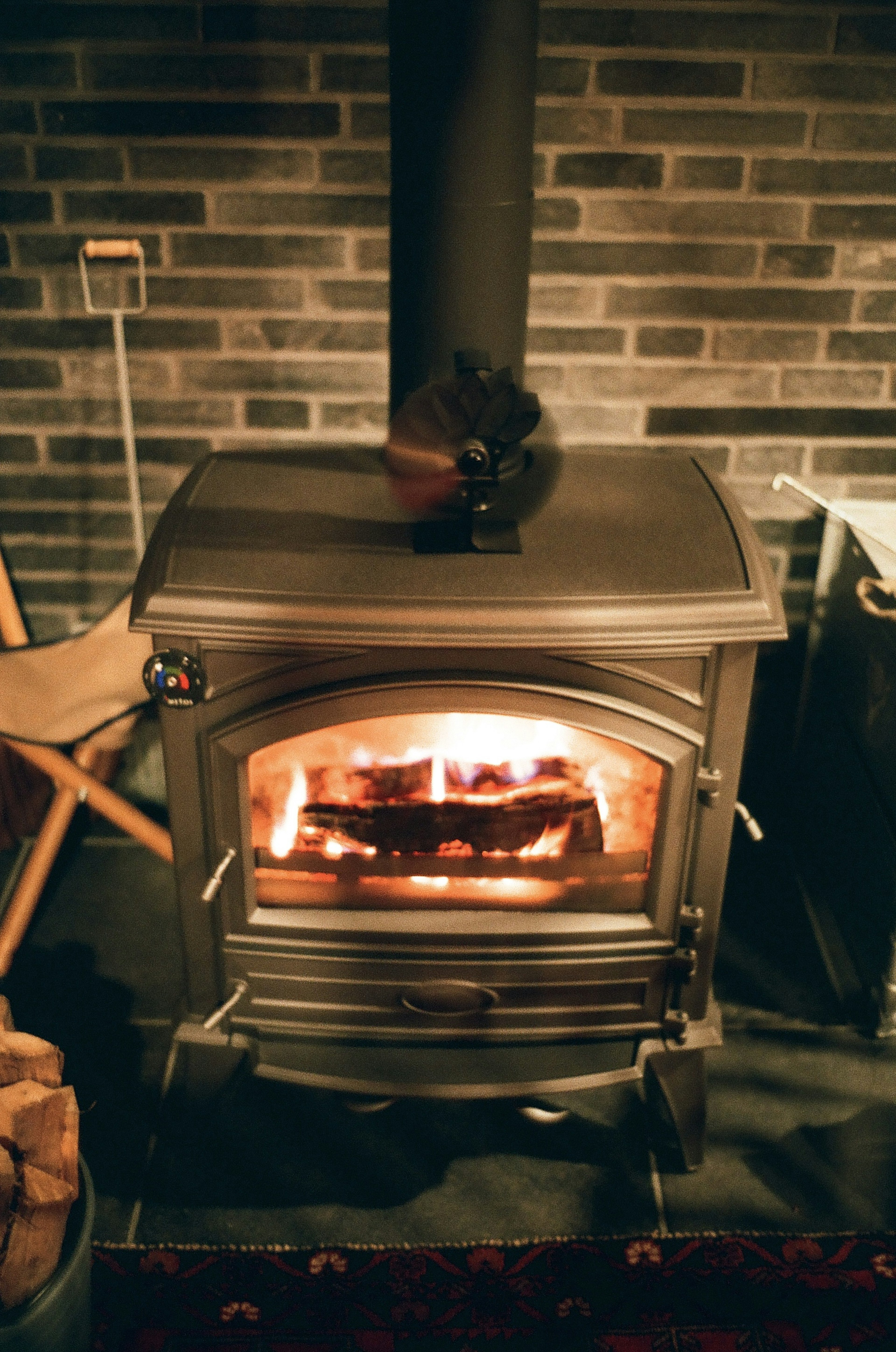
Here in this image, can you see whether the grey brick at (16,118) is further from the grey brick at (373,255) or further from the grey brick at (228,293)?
the grey brick at (373,255)

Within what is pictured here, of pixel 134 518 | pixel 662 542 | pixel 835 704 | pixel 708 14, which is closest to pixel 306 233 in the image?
pixel 134 518

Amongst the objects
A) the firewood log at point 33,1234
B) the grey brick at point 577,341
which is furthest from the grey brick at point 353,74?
the firewood log at point 33,1234

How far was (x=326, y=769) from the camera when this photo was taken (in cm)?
151

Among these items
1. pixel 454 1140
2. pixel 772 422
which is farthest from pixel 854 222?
pixel 454 1140

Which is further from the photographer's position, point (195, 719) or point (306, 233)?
point (306, 233)

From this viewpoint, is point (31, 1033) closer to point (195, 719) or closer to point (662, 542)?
point (195, 719)

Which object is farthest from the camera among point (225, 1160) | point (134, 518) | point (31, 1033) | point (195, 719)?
point (134, 518)

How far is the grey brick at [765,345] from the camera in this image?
6.49 feet

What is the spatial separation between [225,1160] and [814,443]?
1573mm

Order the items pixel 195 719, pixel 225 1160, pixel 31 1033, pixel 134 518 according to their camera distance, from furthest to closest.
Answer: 1. pixel 134 518
2. pixel 31 1033
3. pixel 225 1160
4. pixel 195 719

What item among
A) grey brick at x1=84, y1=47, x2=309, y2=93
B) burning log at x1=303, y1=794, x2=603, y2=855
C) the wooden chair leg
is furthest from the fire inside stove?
grey brick at x1=84, y1=47, x2=309, y2=93

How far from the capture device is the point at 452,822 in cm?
155

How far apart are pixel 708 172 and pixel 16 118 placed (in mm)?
1131

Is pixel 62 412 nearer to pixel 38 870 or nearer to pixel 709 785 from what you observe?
pixel 38 870
